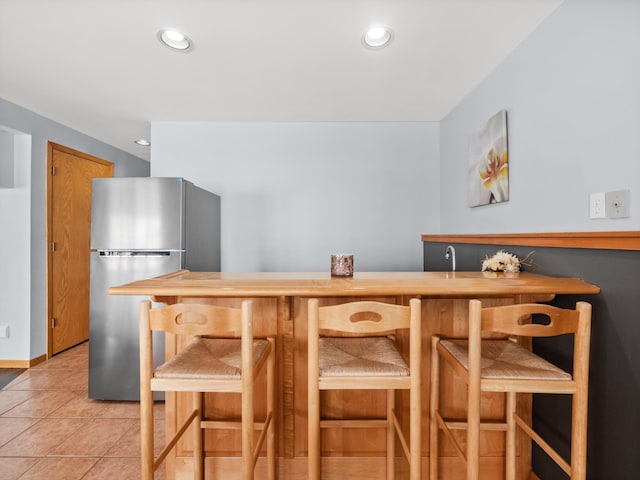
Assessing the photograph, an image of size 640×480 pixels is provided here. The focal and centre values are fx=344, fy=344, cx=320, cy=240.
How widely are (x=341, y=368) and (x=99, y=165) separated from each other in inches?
164

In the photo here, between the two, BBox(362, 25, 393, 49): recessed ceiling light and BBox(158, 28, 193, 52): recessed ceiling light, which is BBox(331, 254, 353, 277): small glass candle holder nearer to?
BBox(362, 25, 393, 49): recessed ceiling light

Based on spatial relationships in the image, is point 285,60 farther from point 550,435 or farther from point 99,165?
point 99,165

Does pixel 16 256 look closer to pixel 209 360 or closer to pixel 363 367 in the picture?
pixel 209 360

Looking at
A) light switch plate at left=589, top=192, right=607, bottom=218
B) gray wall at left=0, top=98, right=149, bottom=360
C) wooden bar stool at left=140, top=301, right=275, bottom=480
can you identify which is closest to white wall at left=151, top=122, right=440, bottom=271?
gray wall at left=0, top=98, right=149, bottom=360

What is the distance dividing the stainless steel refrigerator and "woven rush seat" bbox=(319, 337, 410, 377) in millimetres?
1517

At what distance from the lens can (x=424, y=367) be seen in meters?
1.71

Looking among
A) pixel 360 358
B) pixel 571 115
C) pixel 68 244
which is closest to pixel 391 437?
pixel 360 358

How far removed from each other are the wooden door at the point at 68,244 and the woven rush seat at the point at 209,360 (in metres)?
2.81

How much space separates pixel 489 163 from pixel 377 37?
1.11 metres

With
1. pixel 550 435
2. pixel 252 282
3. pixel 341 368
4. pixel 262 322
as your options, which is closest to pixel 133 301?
pixel 262 322

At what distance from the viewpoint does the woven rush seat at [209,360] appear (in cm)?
127

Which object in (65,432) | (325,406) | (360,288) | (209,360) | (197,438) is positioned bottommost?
(65,432)

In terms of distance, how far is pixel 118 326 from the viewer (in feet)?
8.42

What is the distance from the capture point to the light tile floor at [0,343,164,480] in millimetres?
1841
